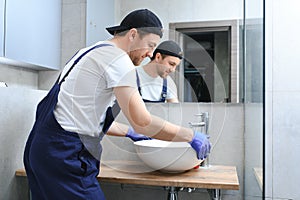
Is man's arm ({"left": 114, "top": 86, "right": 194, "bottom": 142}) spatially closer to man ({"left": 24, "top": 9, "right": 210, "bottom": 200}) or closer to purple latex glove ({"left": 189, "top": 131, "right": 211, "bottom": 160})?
man ({"left": 24, "top": 9, "right": 210, "bottom": 200})

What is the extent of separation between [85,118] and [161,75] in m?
0.66

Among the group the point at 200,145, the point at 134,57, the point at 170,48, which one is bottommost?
the point at 200,145

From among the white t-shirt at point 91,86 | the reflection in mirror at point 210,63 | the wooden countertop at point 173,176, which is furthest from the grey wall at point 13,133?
the reflection in mirror at point 210,63

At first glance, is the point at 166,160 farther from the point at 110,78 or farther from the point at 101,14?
the point at 101,14

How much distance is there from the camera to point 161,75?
1682 mm

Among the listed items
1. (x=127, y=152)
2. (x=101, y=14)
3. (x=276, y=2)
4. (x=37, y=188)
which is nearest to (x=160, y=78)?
(x=127, y=152)

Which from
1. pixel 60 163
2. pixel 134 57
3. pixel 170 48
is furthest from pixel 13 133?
pixel 170 48

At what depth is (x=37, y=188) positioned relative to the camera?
3.96ft

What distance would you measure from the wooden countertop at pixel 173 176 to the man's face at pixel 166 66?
20.5 inches

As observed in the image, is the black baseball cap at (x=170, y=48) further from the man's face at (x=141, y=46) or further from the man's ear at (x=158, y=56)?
the man's face at (x=141, y=46)

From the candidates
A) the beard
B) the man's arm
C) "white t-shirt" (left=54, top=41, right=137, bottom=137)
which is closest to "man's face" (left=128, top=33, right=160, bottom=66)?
the beard

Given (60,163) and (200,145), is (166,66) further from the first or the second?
(60,163)

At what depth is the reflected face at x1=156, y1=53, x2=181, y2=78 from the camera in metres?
1.64

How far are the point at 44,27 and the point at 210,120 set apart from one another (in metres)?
1.13
